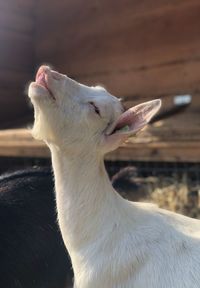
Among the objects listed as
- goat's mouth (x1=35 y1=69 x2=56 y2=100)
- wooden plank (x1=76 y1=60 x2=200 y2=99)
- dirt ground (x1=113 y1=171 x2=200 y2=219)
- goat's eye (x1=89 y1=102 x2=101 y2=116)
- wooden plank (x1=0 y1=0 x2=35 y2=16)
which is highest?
goat's mouth (x1=35 y1=69 x2=56 y2=100)

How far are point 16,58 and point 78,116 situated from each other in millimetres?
5478

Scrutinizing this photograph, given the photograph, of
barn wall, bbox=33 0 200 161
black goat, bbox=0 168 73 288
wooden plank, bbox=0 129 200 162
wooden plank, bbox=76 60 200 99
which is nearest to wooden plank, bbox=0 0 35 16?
barn wall, bbox=33 0 200 161

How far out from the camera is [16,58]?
26.2ft

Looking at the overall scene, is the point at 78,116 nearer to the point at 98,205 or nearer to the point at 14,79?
the point at 98,205

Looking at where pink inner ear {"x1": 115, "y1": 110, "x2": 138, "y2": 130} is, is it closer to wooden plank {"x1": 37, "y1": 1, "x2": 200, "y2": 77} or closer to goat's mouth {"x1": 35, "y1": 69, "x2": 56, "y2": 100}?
goat's mouth {"x1": 35, "y1": 69, "x2": 56, "y2": 100}

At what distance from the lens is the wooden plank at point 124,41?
6.19 meters

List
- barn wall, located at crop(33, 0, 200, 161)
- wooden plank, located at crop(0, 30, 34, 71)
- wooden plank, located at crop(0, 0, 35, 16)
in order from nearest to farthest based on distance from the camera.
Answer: barn wall, located at crop(33, 0, 200, 161), wooden plank, located at crop(0, 0, 35, 16), wooden plank, located at crop(0, 30, 34, 71)

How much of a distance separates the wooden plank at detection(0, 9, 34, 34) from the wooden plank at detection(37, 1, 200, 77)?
151 mm

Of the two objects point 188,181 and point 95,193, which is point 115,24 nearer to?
point 188,181

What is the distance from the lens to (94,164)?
8.99ft

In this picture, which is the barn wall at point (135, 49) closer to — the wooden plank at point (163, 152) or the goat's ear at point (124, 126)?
the wooden plank at point (163, 152)

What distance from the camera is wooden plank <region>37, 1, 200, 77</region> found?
20.3 ft

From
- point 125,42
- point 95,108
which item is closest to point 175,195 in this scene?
point 125,42

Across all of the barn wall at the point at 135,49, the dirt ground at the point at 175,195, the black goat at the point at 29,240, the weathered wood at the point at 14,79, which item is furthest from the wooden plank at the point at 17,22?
the black goat at the point at 29,240
